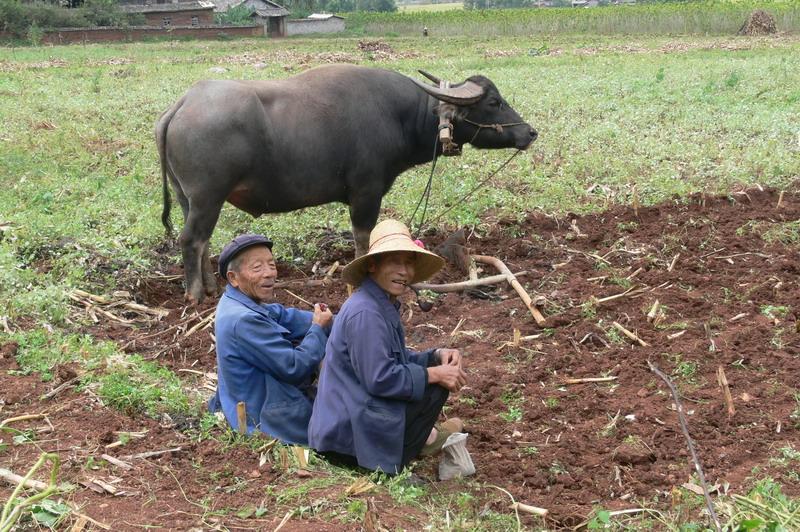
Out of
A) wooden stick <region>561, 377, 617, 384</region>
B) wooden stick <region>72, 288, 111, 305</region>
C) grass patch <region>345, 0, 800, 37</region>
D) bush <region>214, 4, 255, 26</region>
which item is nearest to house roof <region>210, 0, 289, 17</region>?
bush <region>214, 4, 255, 26</region>

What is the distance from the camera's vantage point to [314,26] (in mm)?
56844

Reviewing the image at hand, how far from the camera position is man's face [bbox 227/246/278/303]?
440 cm

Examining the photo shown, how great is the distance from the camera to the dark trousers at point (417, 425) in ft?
13.5

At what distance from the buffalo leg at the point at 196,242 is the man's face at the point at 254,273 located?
2.26 metres

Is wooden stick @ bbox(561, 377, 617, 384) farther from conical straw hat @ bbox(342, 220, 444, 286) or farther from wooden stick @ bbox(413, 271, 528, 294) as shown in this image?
wooden stick @ bbox(413, 271, 528, 294)

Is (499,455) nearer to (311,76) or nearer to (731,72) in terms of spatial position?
(311,76)

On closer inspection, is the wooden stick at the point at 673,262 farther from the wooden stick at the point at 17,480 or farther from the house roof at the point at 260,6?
the house roof at the point at 260,6

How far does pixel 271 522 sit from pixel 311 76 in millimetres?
4506

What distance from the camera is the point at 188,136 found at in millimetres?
6430

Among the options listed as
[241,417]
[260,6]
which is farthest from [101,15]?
[241,417]

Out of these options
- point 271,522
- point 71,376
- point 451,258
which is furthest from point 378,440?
point 451,258

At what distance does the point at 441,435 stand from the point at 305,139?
3.22m

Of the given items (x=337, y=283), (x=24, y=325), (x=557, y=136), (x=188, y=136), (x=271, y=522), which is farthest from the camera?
(x=557, y=136)

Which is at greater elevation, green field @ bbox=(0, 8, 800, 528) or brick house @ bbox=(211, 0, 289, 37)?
green field @ bbox=(0, 8, 800, 528)
